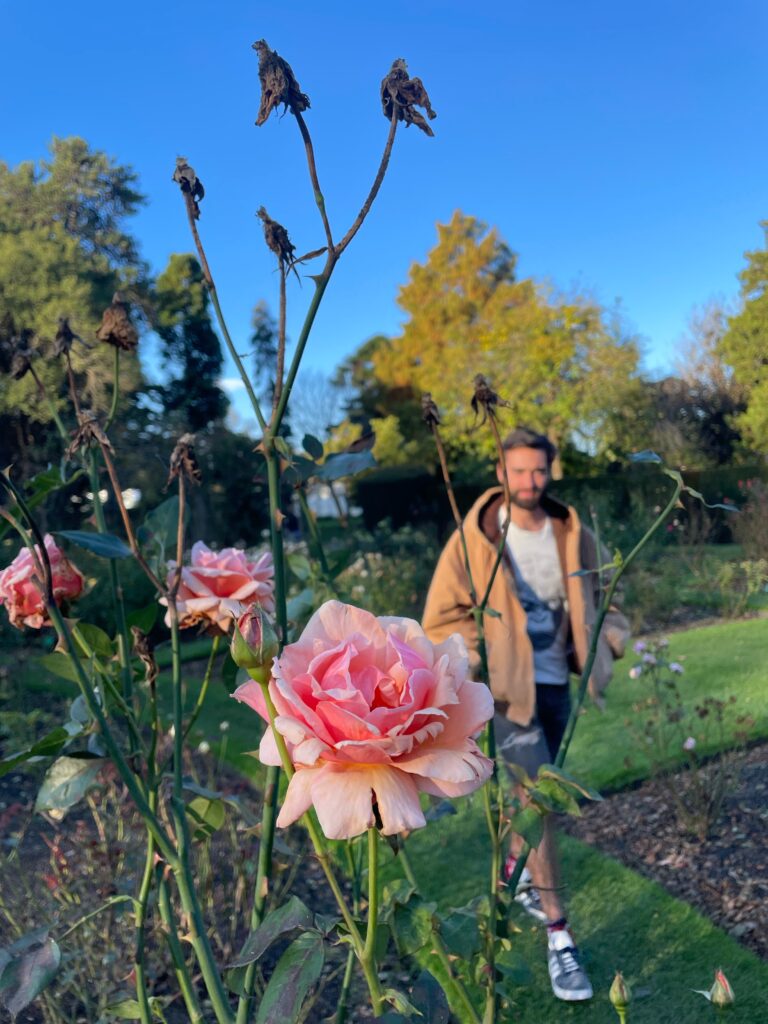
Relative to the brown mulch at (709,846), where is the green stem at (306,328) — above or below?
above

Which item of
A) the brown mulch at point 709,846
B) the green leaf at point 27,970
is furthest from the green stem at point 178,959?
the brown mulch at point 709,846

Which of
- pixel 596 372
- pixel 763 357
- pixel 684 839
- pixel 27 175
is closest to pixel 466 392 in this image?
pixel 596 372

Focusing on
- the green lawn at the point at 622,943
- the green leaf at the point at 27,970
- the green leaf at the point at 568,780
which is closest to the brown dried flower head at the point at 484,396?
the green leaf at the point at 568,780

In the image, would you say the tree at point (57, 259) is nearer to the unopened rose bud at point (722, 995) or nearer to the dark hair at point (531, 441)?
the dark hair at point (531, 441)

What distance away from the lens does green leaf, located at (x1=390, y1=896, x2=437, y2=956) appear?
2.72ft

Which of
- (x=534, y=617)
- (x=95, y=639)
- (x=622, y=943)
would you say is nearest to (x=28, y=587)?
(x=95, y=639)

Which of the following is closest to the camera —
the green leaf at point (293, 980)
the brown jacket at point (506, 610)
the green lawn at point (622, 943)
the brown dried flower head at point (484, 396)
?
the green leaf at point (293, 980)

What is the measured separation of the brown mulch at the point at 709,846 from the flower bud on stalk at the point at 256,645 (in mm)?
2168

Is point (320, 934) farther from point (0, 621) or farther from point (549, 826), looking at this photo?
point (0, 621)

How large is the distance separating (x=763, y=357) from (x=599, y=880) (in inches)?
415

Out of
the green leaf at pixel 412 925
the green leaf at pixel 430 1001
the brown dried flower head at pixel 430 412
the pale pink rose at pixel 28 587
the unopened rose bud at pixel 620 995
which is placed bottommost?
the unopened rose bud at pixel 620 995

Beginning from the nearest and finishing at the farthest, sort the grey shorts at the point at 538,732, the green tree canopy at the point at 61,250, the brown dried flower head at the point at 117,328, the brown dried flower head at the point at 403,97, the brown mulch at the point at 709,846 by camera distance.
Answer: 1. the brown dried flower head at the point at 403,97
2. the brown dried flower head at the point at 117,328
3. the grey shorts at the point at 538,732
4. the brown mulch at the point at 709,846
5. the green tree canopy at the point at 61,250

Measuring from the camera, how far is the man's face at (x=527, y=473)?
2145 mm

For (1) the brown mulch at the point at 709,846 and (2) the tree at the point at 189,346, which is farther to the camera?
(2) the tree at the point at 189,346
